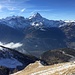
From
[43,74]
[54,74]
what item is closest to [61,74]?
[54,74]

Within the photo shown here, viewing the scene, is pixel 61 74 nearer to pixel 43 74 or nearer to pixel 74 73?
pixel 74 73

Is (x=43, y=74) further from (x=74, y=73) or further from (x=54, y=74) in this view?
(x=74, y=73)

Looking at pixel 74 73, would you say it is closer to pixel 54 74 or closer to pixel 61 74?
pixel 61 74

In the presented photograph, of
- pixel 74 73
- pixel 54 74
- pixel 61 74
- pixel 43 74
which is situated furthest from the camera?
pixel 43 74

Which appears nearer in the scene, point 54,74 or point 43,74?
point 54,74

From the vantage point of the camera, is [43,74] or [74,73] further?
[43,74]

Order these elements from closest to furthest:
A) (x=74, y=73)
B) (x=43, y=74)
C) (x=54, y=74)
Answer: (x=74, y=73), (x=54, y=74), (x=43, y=74)

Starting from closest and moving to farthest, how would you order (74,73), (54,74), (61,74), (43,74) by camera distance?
(74,73)
(61,74)
(54,74)
(43,74)

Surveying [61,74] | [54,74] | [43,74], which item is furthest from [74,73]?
[43,74]

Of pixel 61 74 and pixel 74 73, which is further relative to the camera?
pixel 61 74
